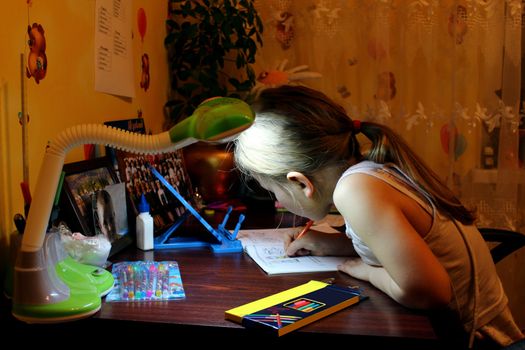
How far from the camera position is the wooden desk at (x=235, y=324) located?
79 cm

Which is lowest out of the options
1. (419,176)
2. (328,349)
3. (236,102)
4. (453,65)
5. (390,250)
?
(328,349)

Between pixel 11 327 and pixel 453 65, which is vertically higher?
pixel 453 65

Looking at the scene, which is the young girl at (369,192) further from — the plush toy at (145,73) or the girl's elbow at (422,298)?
the plush toy at (145,73)

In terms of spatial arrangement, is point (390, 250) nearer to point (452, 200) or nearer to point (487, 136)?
point (452, 200)

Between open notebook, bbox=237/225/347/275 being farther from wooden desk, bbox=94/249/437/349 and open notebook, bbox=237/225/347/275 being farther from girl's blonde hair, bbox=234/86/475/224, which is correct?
girl's blonde hair, bbox=234/86/475/224

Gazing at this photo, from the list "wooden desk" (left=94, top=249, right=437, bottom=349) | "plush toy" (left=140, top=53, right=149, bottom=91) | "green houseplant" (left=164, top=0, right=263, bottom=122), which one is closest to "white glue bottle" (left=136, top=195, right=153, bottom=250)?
"wooden desk" (left=94, top=249, right=437, bottom=349)

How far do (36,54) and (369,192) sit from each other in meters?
0.75

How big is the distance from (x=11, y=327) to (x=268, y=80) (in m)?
1.50

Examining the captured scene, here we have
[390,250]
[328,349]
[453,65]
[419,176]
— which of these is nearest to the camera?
[328,349]

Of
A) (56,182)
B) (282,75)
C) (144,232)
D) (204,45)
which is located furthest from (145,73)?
(56,182)

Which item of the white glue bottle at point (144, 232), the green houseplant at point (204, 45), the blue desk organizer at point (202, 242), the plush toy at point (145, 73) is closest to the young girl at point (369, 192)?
the blue desk organizer at point (202, 242)

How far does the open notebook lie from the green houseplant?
2.52 ft

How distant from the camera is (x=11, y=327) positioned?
848 millimetres

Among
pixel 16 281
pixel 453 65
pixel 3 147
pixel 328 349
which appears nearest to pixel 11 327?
pixel 16 281
